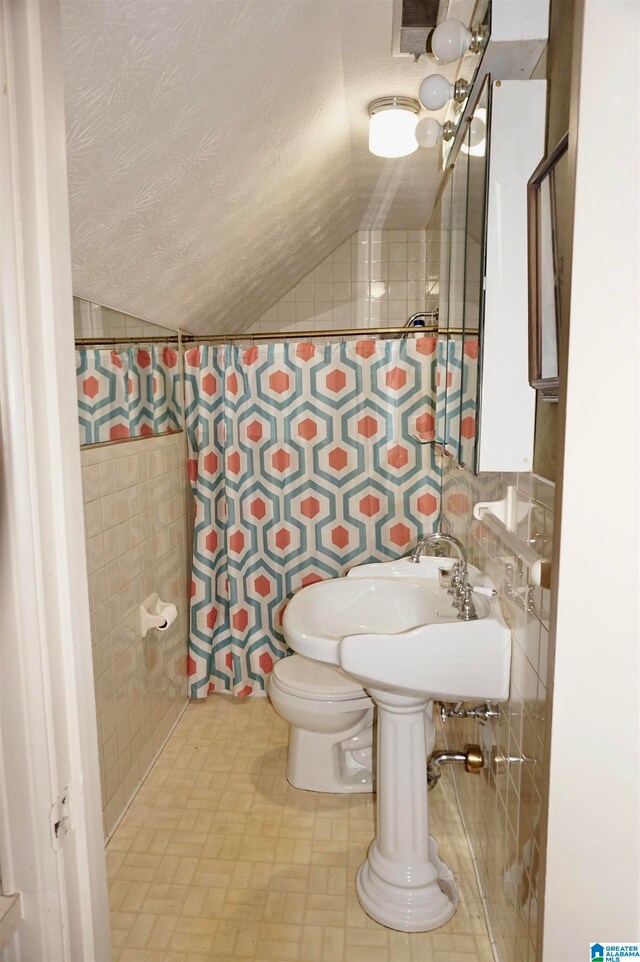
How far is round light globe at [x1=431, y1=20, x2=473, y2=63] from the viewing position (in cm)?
110

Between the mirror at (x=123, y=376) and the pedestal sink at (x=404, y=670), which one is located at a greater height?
the mirror at (x=123, y=376)

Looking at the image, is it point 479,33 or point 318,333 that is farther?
point 318,333

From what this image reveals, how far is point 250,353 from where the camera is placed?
8.32 ft

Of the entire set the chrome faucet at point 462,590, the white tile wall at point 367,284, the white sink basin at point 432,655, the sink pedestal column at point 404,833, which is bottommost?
the sink pedestal column at point 404,833

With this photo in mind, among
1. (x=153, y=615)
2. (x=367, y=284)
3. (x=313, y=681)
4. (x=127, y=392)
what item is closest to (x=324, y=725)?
(x=313, y=681)

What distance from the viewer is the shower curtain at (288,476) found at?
249 centimetres

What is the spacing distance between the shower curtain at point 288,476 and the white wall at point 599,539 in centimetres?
181

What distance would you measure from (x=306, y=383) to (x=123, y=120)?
1.39 metres

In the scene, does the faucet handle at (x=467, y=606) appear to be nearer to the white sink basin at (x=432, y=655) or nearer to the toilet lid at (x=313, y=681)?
the white sink basin at (x=432, y=655)

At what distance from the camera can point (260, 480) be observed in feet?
8.54

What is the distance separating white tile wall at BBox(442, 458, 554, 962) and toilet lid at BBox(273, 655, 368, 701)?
450 mm

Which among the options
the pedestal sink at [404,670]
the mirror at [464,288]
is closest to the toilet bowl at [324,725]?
the pedestal sink at [404,670]

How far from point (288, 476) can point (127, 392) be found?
80 centimetres

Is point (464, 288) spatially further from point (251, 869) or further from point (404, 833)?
point (251, 869)
